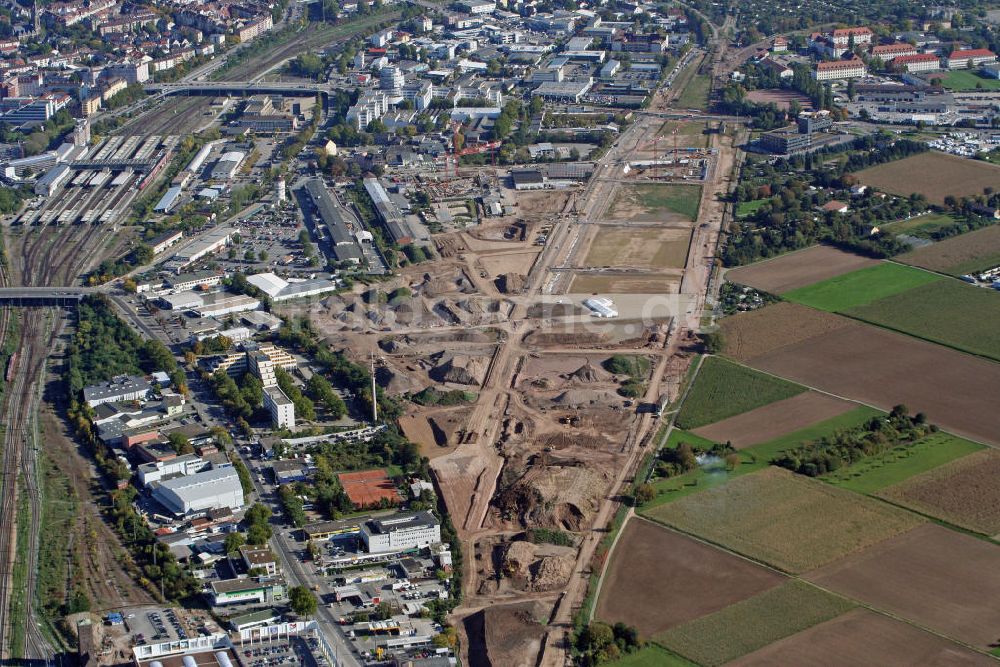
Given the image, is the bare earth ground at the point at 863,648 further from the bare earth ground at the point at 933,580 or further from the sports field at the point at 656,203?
the sports field at the point at 656,203

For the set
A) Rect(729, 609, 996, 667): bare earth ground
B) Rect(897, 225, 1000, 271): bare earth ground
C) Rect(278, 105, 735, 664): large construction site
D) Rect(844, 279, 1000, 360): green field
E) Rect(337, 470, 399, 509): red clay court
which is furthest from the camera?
Rect(897, 225, 1000, 271): bare earth ground

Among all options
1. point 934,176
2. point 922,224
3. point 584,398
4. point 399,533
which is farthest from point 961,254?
point 399,533

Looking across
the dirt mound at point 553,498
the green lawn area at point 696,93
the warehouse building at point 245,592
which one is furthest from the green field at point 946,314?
the green lawn area at point 696,93

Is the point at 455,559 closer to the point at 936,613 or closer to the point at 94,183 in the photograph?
the point at 936,613

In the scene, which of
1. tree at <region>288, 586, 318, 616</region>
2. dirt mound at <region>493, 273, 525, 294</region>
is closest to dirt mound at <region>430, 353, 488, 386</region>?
dirt mound at <region>493, 273, 525, 294</region>

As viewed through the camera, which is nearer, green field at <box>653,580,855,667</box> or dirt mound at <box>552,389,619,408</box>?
green field at <box>653,580,855,667</box>

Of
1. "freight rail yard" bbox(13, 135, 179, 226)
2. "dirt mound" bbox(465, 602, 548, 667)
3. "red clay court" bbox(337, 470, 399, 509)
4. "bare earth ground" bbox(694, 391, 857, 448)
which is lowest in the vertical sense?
"freight rail yard" bbox(13, 135, 179, 226)

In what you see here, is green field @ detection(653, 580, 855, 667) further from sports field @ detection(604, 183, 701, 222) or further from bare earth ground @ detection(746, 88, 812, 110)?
bare earth ground @ detection(746, 88, 812, 110)

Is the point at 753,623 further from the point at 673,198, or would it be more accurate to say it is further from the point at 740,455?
the point at 673,198
